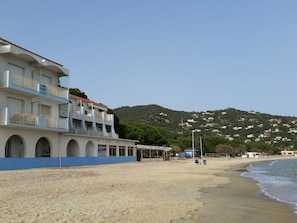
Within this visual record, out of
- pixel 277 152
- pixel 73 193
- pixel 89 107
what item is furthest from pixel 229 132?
pixel 73 193

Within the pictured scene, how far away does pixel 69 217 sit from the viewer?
31.9ft

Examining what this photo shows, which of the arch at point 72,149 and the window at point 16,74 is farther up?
the window at point 16,74

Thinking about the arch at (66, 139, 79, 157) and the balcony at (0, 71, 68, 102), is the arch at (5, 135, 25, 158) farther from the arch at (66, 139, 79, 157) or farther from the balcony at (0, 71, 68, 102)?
the arch at (66, 139, 79, 157)

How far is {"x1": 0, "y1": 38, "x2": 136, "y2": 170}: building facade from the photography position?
2894cm

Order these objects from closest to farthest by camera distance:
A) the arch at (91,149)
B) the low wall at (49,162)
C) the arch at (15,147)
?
the low wall at (49,162), the arch at (15,147), the arch at (91,149)

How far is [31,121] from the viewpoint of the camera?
30438mm

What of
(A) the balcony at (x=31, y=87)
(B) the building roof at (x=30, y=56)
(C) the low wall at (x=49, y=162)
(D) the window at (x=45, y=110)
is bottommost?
(C) the low wall at (x=49, y=162)

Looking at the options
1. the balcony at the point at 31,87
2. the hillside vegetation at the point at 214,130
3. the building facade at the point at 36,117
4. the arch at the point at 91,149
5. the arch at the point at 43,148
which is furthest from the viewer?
the hillside vegetation at the point at 214,130

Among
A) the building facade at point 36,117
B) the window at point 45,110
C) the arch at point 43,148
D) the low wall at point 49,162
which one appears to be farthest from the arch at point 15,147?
the window at point 45,110

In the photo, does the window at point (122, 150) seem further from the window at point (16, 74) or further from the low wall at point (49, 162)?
the window at point (16, 74)

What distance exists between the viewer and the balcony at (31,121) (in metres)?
28.1

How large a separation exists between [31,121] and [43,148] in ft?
20.8

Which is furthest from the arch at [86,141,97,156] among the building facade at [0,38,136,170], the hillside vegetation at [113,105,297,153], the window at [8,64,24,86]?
the hillside vegetation at [113,105,297,153]

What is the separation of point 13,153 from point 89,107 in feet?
61.5
